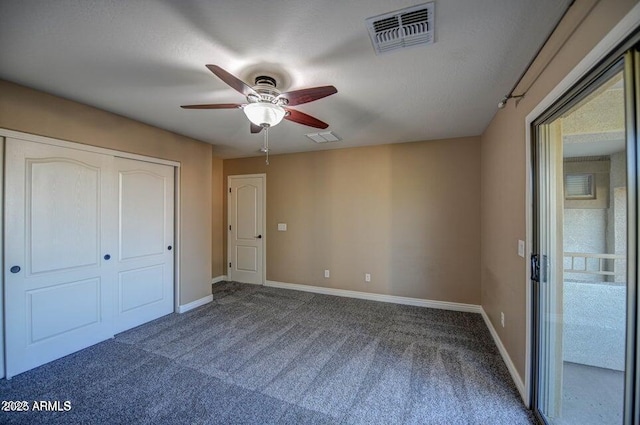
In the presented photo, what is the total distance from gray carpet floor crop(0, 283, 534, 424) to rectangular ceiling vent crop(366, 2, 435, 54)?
8.21 feet

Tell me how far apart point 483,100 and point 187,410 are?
142 inches

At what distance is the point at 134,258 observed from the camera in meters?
3.14

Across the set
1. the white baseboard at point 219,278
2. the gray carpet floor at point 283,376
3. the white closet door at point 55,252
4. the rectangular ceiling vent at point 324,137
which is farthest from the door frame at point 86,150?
the rectangular ceiling vent at point 324,137

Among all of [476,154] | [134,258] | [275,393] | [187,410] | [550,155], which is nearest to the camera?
[550,155]

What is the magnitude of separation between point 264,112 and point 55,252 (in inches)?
98.2

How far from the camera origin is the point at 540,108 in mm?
1657

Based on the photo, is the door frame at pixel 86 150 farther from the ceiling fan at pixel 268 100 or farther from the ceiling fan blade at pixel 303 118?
the ceiling fan blade at pixel 303 118

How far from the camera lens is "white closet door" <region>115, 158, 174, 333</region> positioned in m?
3.01

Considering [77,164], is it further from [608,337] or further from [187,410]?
[608,337]

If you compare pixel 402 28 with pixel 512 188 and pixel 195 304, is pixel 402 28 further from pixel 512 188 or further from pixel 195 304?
pixel 195 304

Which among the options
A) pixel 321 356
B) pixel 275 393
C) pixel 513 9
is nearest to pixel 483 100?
pixel 513 9

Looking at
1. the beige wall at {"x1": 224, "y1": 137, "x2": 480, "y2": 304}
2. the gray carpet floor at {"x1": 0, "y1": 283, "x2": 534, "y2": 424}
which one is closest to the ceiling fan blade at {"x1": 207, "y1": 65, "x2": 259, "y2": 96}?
the gray carpet floor at {"x1": 0, "y1": 283, "x2": 534, "y2": 424}

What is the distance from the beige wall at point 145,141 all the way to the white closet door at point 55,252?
0.19m

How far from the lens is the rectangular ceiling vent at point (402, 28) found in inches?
53.6
